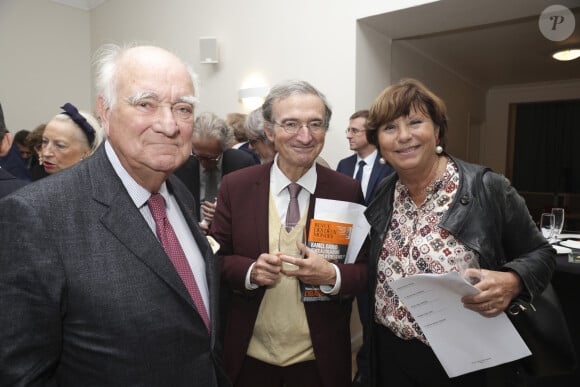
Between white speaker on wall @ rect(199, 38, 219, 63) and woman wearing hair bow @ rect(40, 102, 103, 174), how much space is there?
354cm

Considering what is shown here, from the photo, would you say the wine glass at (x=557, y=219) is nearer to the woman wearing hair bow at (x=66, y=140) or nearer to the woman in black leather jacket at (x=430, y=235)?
the woman in black leather jacket at (x=430, y=235)

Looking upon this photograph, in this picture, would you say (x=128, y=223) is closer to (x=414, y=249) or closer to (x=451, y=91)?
(x=414, y=249)

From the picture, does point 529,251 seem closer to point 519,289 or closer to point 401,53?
point 519,289

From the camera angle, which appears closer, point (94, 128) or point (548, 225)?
point (94, 128)

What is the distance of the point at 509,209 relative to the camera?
1.30 meters

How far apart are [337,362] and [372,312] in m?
0.23

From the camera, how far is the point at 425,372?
4.46 ft

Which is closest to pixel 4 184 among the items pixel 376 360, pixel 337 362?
pixel 337 362

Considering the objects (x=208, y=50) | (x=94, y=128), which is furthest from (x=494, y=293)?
(x=208, y=50)

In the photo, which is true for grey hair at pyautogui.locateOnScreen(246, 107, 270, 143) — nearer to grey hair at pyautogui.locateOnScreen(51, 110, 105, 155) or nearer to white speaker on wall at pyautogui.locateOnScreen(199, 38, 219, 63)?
grey hair at pyautogui.locateOnScreen(51, 110, 105, 155)

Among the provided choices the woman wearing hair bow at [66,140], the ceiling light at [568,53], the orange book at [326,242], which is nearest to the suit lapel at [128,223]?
the orange book at [326,242]

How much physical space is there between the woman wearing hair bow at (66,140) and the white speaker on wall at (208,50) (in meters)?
3.54

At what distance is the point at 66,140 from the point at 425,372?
1.91 m

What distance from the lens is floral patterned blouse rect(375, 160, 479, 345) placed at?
1.31 m
